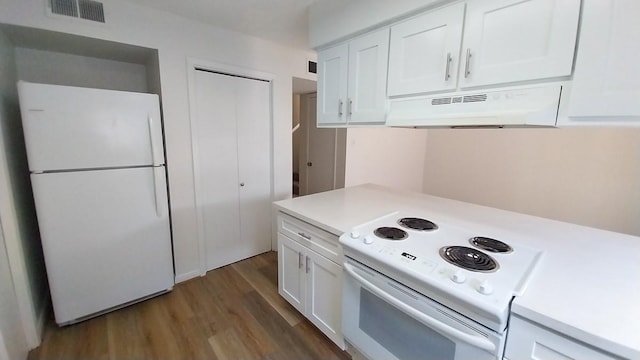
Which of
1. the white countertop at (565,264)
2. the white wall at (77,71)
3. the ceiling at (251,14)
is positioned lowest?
the white countertop at (565,264)

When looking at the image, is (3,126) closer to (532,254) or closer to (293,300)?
(293,300)

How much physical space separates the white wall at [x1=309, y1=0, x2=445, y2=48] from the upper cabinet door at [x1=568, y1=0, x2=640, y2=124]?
2.15ft

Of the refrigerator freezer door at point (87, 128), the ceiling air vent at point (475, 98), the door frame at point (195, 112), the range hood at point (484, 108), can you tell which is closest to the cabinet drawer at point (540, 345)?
the range hood at point (484, 108)

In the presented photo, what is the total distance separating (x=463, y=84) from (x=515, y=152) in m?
2.84

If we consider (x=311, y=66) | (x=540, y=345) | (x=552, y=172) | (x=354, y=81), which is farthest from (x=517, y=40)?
(x=552, y=172)

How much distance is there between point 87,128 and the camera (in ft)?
5.55

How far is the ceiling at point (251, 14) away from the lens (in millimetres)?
1887

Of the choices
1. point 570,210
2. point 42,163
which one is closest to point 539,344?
point 42,163

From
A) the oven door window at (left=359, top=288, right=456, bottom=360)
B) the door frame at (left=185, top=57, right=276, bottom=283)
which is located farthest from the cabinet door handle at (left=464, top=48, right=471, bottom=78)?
the door frame at (left=185, top=57, right=276, bottom=283)

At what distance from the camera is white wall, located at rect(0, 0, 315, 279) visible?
1752mm

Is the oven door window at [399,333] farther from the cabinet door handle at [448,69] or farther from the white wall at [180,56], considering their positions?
the white wall at [180,56]

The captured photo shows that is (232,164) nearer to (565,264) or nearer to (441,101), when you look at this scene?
(441,101)

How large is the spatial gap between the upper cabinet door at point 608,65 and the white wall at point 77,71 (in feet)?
Result: 10.5

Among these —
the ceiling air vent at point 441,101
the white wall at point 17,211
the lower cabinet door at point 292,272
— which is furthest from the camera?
the lower cabinet door at point 292,272
